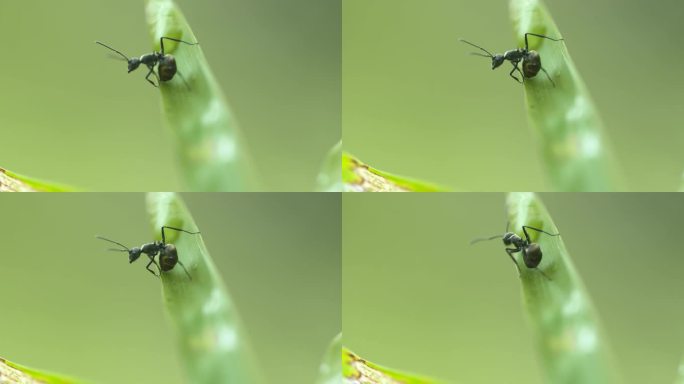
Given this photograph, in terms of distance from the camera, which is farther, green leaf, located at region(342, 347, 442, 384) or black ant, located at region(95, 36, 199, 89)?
green leaf, located at region(342, 347, 442, 384)

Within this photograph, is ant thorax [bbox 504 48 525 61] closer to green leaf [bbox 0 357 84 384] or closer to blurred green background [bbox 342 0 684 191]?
blurred green background [bbox 342 0 684 191]

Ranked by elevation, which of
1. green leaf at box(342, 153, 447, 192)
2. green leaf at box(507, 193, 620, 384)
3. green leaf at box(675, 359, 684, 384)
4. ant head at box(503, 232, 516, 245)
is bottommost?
green leaf at box(675, 359, 684, 384)

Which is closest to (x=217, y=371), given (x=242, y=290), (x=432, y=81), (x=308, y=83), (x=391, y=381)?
(x=242, y=290)

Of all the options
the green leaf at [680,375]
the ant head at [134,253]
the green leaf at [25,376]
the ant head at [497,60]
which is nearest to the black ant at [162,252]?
the ant head at [134,253]

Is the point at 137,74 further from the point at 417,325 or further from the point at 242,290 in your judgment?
the point at 417,325

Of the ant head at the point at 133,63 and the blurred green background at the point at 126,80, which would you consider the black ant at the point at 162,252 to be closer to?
the blurred green background at the point at 126,80

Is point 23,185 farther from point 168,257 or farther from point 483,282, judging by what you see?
point 483,282

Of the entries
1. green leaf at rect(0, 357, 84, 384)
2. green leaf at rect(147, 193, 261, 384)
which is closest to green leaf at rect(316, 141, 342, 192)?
green leaf at rect(147, 193, 261, 384)
